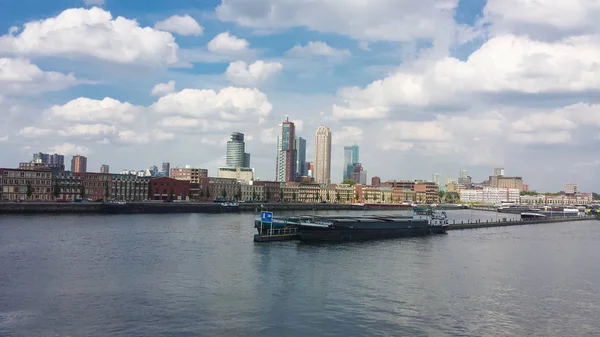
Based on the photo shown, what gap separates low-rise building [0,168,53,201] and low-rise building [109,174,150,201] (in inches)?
824

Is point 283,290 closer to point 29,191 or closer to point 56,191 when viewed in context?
point 29,191

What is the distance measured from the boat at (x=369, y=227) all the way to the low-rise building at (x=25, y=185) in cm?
9102

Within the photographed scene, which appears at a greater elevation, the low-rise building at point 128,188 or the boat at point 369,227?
the low-rise building at point 128,188

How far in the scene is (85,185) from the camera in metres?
153

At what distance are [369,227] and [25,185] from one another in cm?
10101

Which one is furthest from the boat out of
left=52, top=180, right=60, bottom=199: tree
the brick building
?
the brick building

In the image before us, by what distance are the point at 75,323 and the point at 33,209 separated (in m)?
100

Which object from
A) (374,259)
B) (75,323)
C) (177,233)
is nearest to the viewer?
(75,323)

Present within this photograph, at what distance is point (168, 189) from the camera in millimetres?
175625

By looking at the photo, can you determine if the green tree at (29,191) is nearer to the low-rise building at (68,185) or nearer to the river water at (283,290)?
the low-rise building at (68,185)

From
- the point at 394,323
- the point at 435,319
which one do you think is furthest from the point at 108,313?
the point at 435,319

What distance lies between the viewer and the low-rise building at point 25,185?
134 meters

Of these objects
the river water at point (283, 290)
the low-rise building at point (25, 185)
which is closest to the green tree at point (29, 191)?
the low-rise building at point (25, 185)

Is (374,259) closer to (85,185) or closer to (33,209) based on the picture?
(33,209)
